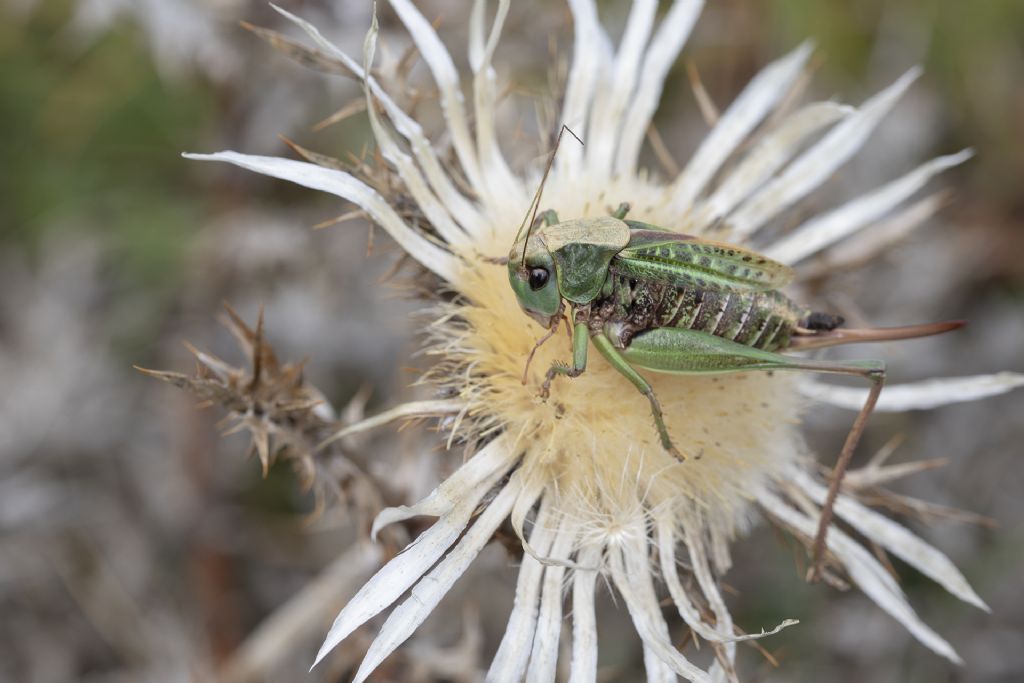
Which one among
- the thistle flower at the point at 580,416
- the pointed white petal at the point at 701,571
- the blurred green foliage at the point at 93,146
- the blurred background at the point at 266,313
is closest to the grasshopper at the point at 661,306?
the thistle flower at the point at 580,416

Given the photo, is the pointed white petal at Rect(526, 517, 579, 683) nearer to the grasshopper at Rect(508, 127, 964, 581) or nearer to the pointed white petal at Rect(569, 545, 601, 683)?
the pointed white petal at Rect(569, 545, 601, 683)

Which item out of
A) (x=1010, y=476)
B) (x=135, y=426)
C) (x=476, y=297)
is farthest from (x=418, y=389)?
(x=1010, y=476)

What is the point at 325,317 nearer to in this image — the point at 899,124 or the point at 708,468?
the point at 708,468

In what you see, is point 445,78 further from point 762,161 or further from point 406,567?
point 406,567

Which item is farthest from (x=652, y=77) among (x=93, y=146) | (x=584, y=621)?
(x=93, y=146)

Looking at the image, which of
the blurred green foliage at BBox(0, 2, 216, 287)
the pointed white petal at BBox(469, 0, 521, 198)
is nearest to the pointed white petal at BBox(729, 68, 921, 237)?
the pointed white petal at BBox(469, 0, 521, 198)
